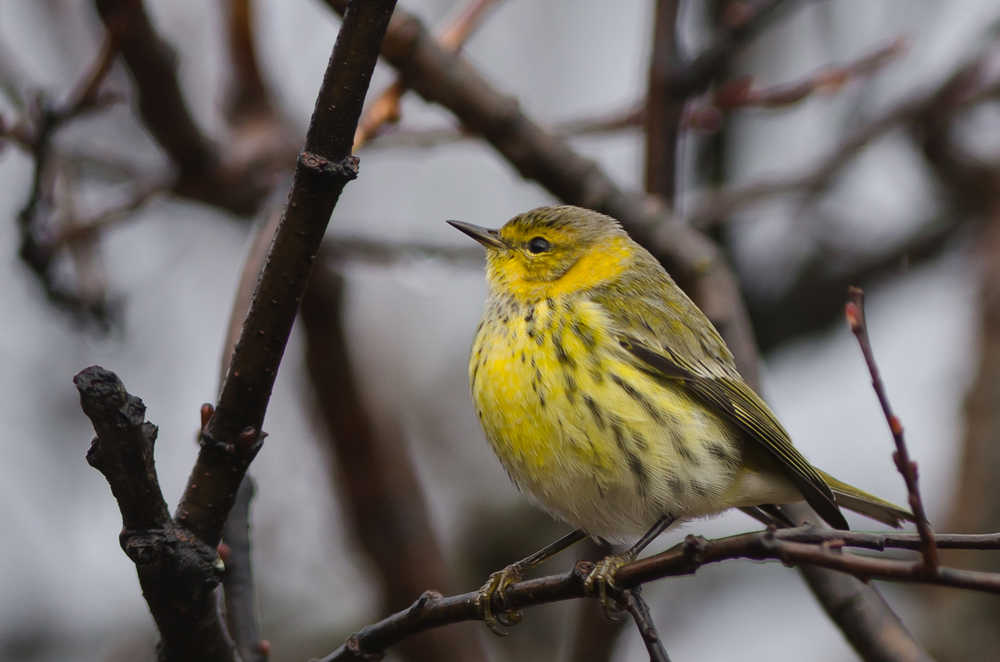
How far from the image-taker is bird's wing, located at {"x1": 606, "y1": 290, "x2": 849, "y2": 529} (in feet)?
11.0

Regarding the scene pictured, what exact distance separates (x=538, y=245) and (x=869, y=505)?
161 centimetres

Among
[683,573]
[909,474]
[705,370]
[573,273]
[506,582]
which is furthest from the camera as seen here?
[573,273]

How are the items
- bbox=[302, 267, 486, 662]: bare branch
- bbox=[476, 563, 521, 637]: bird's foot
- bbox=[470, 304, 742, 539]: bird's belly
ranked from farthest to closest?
1. bbox=[302, 267, 486, 662]: bare branch
2. bbox=[470, 304, 742, 539]: bird's belly
3. bbox=[476, 563, 521, 637]: bird's foot

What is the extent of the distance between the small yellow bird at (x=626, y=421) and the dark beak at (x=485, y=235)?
42 cm

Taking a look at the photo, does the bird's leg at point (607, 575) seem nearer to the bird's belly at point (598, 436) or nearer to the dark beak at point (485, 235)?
the bird's belly at point (598, 436)

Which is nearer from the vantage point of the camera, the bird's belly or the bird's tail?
the bird's belly

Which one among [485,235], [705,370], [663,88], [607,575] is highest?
[663,88]

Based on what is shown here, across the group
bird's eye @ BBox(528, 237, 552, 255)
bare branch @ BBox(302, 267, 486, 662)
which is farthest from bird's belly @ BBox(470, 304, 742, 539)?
bare branch @ BBox(302, 267, 486, 662)

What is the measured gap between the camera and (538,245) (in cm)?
429

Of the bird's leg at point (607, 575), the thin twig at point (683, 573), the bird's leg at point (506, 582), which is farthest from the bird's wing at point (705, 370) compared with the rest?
the thin twig at point (683, 573)

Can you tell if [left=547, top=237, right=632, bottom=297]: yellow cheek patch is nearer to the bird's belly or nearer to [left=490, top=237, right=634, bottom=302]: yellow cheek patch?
[left=490, top=237, right=634, bottom=302]: yellow cheek patch

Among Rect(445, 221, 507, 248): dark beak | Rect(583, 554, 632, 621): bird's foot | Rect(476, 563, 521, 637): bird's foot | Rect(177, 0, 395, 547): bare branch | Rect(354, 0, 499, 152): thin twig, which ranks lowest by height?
Rect(583, 554, 632, 621): bird's foot

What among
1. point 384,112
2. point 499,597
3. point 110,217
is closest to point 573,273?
point 384,112

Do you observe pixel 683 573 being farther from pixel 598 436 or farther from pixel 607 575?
pixel 598 436
